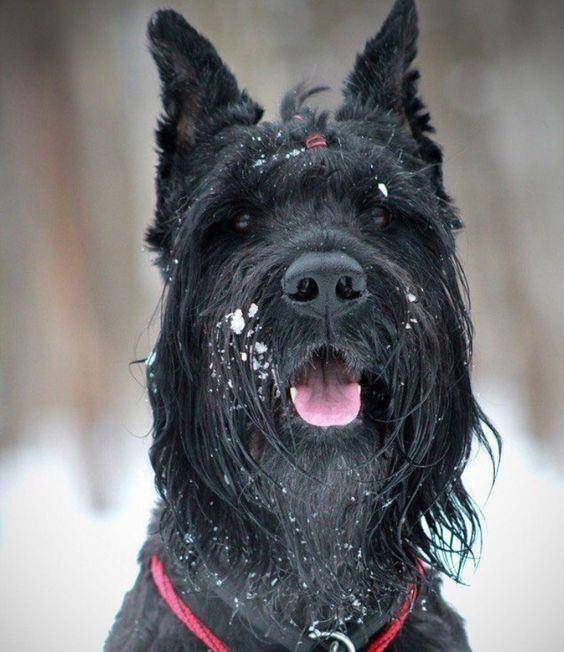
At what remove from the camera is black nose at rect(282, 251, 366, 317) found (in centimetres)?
149

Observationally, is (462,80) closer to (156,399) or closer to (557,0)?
(557,0)

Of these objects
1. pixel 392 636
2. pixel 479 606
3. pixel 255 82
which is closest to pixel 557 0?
pixel 255 82

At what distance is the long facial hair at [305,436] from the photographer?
5.28ft

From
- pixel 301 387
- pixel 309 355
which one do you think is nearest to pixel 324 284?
pixel 309 355

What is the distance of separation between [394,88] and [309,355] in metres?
1.09

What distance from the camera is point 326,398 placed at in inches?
65.6

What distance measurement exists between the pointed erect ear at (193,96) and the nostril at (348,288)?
849mm

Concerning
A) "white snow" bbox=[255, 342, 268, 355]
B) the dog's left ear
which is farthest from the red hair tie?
"white snow" bbox=[255, 342, 268, 355]

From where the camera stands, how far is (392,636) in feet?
6.28

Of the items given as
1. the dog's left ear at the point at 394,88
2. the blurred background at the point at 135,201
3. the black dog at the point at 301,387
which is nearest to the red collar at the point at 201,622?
the black dog at the point at 301,387

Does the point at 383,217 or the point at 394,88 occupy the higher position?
the point at 394,88

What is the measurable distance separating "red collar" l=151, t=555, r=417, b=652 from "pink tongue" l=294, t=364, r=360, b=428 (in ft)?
2.18

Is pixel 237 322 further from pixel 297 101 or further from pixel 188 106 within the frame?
pixel 297 101

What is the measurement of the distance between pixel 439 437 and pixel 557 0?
5.08 m
